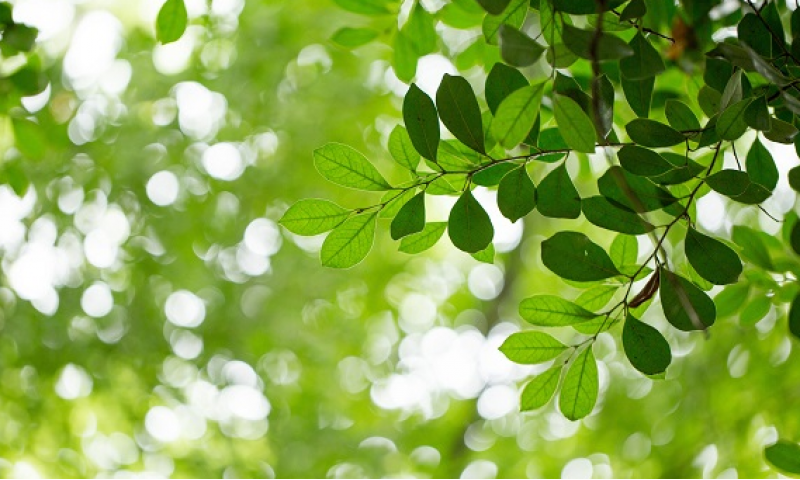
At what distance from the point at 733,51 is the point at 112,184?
6.32ft

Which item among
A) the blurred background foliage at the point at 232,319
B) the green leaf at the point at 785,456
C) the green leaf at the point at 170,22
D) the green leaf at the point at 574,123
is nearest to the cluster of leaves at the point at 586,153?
the green leaf at the point at 574,123

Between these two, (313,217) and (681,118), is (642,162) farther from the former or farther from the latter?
(313,217)

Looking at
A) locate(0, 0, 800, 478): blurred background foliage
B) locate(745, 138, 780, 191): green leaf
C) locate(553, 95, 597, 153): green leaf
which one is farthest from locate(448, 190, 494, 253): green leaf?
locate(0, 0, 800, 478): blurred background foliage

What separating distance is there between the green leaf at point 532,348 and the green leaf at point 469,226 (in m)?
0.11

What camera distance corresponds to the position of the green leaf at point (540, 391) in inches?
25.2

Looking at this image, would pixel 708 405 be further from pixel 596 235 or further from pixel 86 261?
pixel 86 261

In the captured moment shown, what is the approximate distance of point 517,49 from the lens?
1.50ft

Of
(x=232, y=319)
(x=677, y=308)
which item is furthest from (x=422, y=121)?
(x=232, y=319)

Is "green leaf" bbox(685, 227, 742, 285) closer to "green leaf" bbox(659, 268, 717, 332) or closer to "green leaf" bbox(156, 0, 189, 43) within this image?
"green leaf" bbox(659, 268, 717, 332)

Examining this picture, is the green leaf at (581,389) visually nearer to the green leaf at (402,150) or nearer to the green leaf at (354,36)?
the green leaf at (402,150)

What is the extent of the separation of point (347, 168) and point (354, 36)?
406 mm

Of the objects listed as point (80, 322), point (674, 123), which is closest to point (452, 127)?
point (674, 123)

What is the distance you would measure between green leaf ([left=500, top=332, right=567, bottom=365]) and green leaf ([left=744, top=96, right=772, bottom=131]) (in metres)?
0.24

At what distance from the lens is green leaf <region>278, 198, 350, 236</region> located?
0.61 meters
